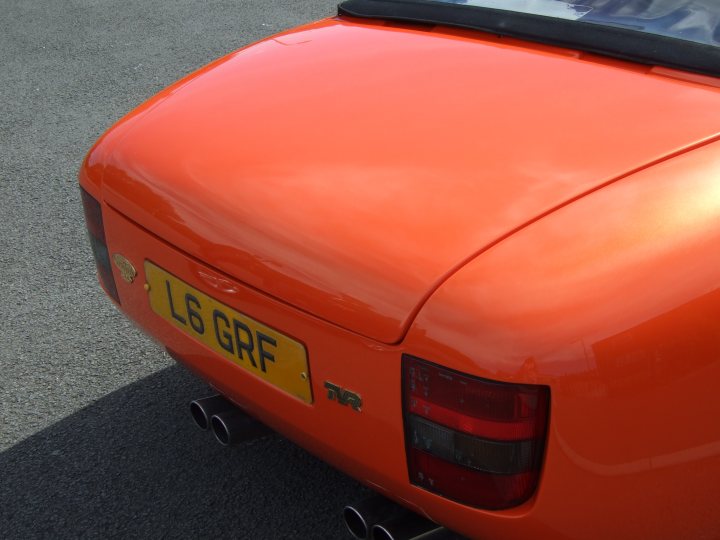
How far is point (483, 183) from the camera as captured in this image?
1.81m

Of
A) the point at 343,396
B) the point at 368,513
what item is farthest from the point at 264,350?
the point at 368,513

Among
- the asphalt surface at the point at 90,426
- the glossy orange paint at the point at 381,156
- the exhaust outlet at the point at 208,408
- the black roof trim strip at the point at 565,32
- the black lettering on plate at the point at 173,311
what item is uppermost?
the black roof trim strip at the point at 565,32

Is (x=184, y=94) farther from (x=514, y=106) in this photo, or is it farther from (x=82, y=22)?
(x=82, y=22)

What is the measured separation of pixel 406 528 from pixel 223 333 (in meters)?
0.52

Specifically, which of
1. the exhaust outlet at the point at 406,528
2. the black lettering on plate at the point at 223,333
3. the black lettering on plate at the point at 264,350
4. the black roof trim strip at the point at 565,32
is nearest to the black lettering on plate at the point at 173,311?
the black lettering on plate at the point at 223,333

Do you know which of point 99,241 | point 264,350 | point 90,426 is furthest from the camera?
point 90,426

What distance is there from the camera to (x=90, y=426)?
294 centimetres

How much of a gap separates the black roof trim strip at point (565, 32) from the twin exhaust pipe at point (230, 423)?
1.12 meters

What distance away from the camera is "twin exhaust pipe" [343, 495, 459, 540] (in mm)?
1912

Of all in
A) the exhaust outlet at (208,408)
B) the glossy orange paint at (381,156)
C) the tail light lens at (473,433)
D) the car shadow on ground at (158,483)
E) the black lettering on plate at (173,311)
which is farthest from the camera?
the car shadow on ground at (158,483)

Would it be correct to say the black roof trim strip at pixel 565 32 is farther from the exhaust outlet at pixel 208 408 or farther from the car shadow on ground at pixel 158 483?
the car shadow on ground at pixel 158 483

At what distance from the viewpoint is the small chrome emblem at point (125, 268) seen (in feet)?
7.21

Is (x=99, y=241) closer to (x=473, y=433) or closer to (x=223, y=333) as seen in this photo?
(x=223, y=333)

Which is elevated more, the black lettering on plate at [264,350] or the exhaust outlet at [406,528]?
the black lettering on plate at [264,350]
